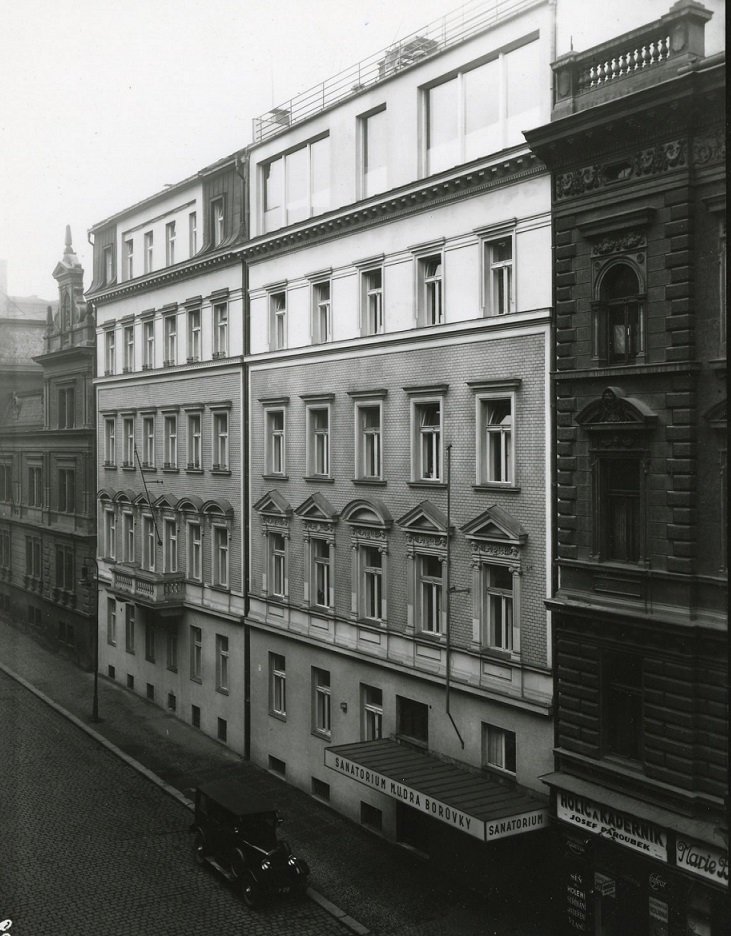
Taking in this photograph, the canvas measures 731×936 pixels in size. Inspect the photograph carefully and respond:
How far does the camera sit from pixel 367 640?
24.5 m

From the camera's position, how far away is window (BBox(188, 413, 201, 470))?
32688mm

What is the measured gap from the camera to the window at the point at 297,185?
1021 inches

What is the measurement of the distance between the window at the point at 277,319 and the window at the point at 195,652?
36.0ft

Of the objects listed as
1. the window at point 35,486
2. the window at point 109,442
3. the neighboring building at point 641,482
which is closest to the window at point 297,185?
the neighboring building at point 641,482

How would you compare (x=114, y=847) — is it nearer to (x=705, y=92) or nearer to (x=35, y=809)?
(x=35, y=809)

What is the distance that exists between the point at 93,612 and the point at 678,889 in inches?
1183

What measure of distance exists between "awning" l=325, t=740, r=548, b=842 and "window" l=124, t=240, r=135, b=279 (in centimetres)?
2306

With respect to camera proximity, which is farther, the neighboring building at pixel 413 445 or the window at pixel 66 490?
the window at pixel 66 490

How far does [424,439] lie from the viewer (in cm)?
2270

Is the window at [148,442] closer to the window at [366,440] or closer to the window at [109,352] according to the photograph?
the window at [109,352]

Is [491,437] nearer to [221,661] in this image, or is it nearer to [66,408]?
[221,661]

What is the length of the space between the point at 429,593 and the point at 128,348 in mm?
20850

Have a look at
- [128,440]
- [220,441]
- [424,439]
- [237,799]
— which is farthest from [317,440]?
[128,440]

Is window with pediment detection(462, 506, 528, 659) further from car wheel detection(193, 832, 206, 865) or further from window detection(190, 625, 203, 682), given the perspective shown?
window detection(190, 625, 203, 682)
